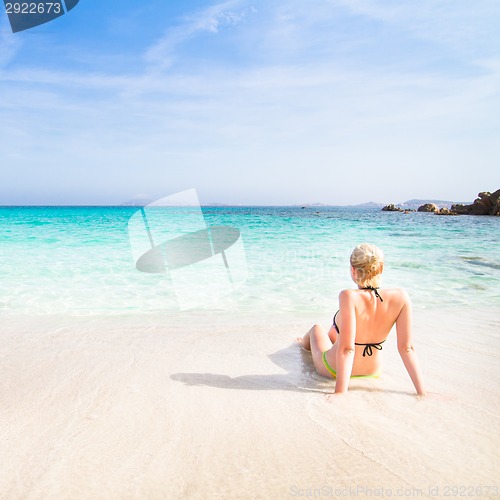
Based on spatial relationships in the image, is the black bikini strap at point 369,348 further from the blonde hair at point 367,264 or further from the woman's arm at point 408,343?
the blonde hair at point 367,264

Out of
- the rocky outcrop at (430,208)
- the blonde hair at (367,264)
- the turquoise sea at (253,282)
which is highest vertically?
the blonde hair at (367,264)

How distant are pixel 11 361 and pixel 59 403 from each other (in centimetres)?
111

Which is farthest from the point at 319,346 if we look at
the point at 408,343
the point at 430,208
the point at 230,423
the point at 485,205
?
the point at 430,208

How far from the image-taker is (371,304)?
2652 millimetres

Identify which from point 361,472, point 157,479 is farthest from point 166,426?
point 361,472

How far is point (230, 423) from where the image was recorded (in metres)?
2.29

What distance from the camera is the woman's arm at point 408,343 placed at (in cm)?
265

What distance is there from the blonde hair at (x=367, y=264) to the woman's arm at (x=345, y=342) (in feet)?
0.53

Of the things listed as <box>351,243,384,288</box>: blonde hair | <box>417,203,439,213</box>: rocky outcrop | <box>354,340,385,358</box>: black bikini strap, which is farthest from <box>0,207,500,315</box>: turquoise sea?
<box>417,203,439,213</box>: rocky outcrop

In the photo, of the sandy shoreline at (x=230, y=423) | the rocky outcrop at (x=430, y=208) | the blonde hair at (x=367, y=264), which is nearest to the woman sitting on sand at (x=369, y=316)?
the blonde hair at (x=367, y=264)

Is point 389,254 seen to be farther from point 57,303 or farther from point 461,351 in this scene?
point 57,303

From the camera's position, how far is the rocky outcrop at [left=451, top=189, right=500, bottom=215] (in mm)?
45875

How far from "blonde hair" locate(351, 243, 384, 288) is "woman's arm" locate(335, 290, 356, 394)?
16 centimetres

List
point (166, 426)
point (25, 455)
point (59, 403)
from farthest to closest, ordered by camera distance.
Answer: point (59, 403) → point (166, 426) → point (25, 455)
